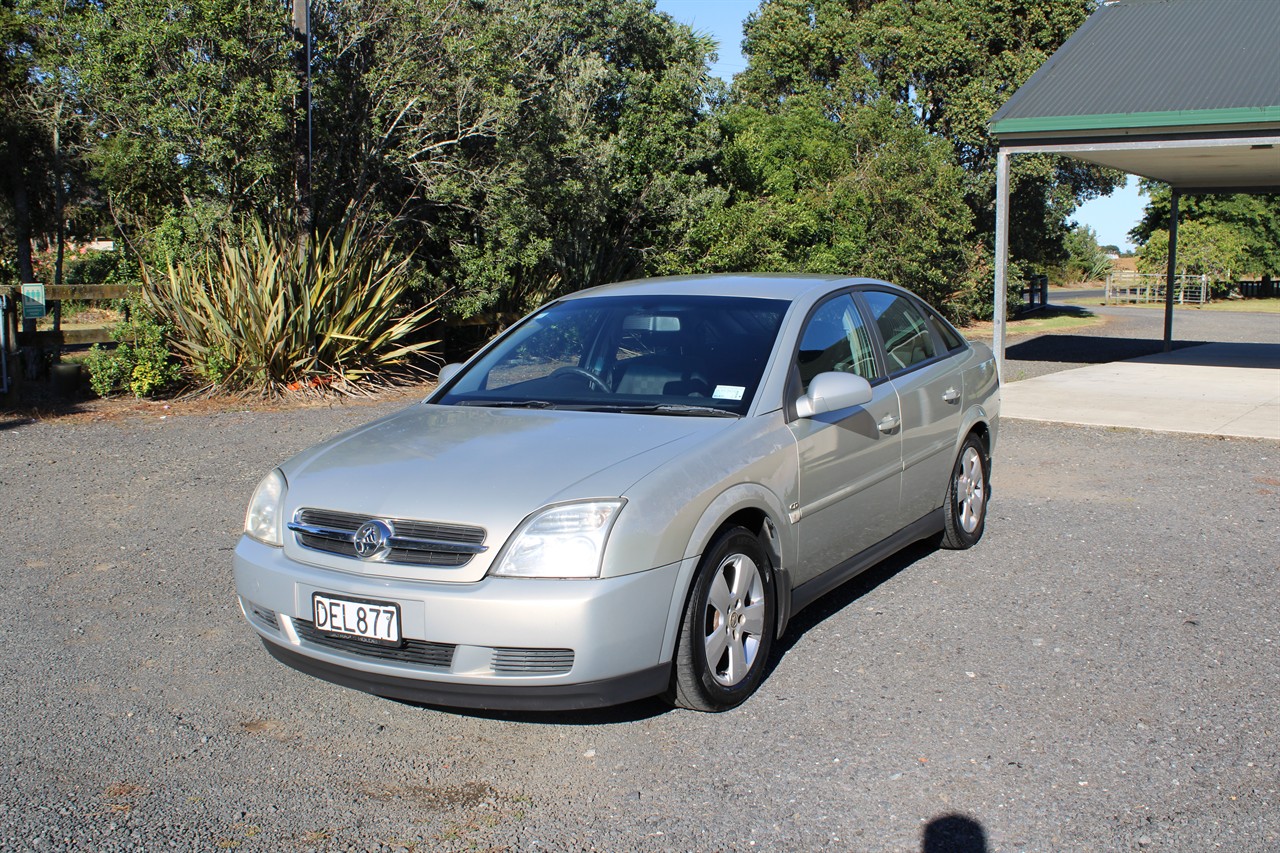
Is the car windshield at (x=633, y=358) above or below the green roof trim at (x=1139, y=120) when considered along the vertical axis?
below

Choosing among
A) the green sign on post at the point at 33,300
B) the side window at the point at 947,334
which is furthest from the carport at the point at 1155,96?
the green sign on post at the point at 33,300

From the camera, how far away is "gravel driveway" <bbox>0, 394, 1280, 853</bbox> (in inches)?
136

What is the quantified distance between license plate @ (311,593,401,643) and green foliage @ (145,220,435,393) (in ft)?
31.2

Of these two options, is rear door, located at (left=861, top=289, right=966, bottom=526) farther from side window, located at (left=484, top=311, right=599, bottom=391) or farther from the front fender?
side window, located at (left=484, top=311, right=599, bottom=391)

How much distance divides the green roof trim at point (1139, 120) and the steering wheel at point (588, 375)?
10.9 metres

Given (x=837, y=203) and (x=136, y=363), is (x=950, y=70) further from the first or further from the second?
(x=136, y=363)

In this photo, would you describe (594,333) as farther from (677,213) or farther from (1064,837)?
(677,213)

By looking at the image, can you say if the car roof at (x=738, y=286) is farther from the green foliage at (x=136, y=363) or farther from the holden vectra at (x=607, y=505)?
the green foliage at (x=136, y=363)

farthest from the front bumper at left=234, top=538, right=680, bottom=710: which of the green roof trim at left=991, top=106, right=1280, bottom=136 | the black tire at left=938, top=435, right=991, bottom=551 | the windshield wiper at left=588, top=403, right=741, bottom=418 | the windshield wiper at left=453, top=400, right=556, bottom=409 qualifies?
the green roof trim at left=991, top=106, right=1280, bottom=136

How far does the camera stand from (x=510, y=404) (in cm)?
505

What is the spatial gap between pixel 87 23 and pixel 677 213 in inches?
330

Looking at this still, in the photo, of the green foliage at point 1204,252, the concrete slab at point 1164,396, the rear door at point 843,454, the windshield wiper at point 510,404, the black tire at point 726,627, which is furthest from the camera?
the green foliage at point 1204,252

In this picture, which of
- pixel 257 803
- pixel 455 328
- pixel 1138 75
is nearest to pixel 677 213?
pixel 455 328

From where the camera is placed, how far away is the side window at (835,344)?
5102 millimetres
